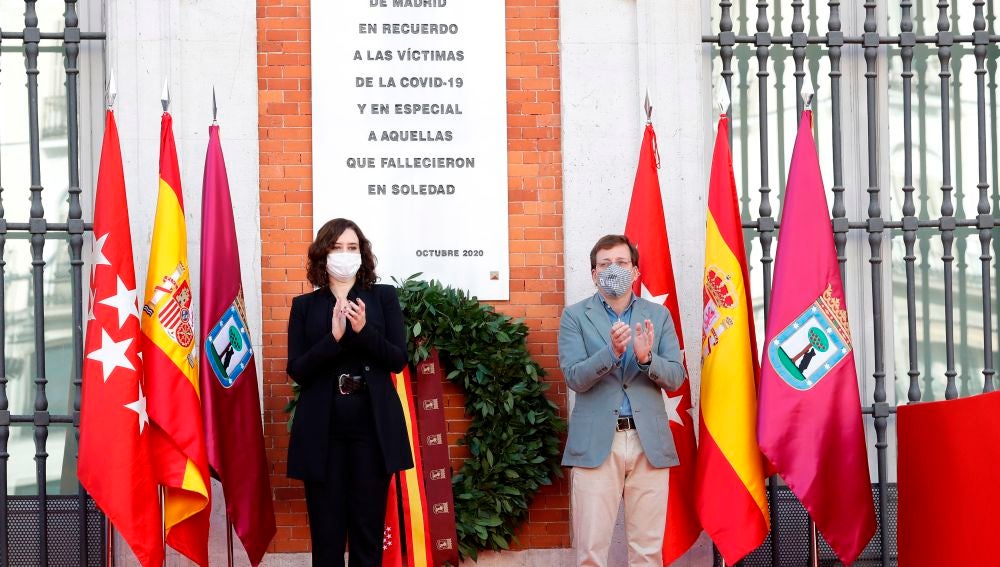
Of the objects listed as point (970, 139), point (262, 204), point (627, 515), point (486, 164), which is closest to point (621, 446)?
point (627, 515)

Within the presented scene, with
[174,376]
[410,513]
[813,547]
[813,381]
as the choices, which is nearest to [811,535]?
[813,547]

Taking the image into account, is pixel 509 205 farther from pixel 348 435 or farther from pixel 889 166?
pixel 889 166

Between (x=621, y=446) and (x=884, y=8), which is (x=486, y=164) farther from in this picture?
(x=884, y=8)

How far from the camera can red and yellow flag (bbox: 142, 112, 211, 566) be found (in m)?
5.32

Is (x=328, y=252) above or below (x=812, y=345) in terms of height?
above

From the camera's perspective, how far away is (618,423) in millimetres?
5227

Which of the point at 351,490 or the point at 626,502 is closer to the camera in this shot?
the point at 351,490

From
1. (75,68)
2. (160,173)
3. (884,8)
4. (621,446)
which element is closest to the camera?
(621,446)

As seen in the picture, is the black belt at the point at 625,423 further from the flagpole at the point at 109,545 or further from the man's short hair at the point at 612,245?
the flagpole at the point at 109,545

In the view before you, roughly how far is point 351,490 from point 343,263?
904 millimetres

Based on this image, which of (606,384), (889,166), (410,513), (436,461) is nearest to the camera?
(606,384)

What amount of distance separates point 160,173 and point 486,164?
60.6 inches

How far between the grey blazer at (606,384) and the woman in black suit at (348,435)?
0.71 metres

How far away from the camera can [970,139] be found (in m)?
6.64
